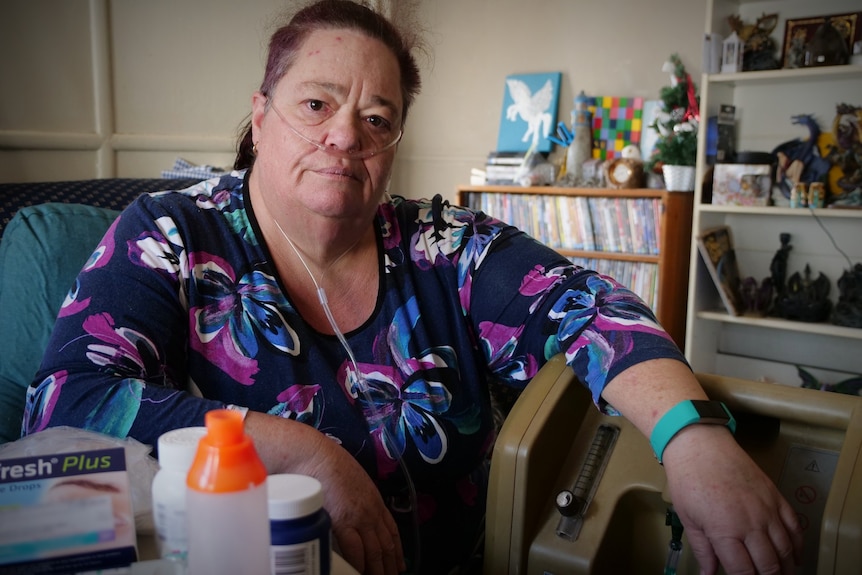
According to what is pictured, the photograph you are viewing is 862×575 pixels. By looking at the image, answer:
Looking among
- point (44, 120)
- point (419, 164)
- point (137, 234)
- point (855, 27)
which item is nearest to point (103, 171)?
point (44, 120)

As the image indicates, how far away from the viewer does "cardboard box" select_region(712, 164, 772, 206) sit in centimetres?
276

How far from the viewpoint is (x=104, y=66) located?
2203mm

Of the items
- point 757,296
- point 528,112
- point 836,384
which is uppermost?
point 528,112

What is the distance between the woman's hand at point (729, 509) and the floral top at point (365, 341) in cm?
18

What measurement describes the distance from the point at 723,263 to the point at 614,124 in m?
0.85

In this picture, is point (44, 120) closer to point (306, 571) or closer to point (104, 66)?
point (104, 66)

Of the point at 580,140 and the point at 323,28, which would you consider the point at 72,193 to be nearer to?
the point at 323,28

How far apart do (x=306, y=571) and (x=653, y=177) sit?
113 inches

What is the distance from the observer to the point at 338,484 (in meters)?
0.84

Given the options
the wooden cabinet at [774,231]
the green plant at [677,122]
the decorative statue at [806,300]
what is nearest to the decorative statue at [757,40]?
the wooden cabinet at [774,231]

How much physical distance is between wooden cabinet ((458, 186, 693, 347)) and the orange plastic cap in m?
2.70

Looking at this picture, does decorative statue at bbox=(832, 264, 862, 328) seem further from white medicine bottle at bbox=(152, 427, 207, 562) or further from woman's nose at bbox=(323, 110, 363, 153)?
white medicine bottle at bbox=(152, 427, 207, 562)

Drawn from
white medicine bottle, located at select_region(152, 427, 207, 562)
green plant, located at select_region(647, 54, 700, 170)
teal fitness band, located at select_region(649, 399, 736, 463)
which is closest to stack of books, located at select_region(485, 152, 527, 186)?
green plant, located at select_region(647, 54, 700, 170)

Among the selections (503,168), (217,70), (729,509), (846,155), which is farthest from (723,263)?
(729,509)
